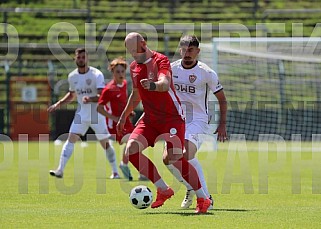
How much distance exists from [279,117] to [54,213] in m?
16.1

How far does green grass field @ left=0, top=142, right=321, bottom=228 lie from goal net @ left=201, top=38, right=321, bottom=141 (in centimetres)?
380

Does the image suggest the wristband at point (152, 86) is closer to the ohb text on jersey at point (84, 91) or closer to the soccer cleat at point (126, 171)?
the soccer cleat at point (126, 171)

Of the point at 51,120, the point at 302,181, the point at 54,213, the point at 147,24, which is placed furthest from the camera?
the point at 147,24

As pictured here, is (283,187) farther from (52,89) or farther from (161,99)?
(52,89)

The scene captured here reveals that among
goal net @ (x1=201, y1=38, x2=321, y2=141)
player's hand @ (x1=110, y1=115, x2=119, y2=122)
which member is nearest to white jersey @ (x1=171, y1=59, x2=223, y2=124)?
player's hand @ (x1=110, y1=115, x2=119, y2=122)

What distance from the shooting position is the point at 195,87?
31.0ft

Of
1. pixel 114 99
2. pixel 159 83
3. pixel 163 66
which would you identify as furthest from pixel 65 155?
pixel 159 83

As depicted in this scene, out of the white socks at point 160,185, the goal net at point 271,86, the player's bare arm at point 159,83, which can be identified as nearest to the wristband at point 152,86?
the player's bare arm at point 159,83

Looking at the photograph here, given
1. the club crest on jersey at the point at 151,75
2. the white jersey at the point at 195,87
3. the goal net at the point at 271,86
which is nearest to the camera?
the club crest on jersey at the point at 151,75

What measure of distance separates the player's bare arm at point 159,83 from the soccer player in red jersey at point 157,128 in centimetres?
27

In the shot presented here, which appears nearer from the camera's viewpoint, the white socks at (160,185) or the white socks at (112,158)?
the white socks at (160,185)

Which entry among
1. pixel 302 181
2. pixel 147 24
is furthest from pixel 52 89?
pixel 302 181

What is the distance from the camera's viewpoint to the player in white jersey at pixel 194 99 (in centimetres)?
927

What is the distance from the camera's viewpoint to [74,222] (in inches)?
311
